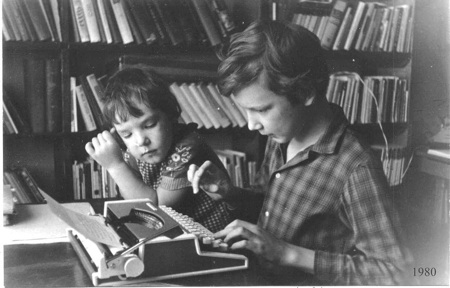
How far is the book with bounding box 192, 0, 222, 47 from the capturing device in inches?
60.0

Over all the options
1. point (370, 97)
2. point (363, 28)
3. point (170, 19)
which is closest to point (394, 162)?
point (370, 97)

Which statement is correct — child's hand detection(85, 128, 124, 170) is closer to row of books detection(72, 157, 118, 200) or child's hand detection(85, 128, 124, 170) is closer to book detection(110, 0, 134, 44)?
row of books detection(72, 157, 118, 200)

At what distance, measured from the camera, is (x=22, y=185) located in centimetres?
143

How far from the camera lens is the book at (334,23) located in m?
1.54

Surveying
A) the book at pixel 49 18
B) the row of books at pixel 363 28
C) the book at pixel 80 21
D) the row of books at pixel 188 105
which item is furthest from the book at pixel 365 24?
the book at pixel 49 18

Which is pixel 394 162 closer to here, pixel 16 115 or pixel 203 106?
pixel 203 106

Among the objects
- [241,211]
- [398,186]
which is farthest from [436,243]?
[241,211]

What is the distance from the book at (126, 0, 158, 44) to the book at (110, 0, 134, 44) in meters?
0.03

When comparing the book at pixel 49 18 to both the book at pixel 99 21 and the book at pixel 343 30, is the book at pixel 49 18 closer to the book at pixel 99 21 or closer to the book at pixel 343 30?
the book at pixel 99 21

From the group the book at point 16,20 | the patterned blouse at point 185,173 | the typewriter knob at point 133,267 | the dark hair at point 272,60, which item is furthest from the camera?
the book at point 16,20

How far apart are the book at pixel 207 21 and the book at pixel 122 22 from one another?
0.23 meters

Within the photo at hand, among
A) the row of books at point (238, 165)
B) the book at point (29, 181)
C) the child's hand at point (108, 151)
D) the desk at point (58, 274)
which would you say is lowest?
the row of books at point (238, 165)

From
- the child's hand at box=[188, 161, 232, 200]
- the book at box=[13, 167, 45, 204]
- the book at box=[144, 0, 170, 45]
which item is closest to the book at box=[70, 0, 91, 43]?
the book at box=[144, 0, 170, 45]

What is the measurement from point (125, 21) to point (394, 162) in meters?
0.96
